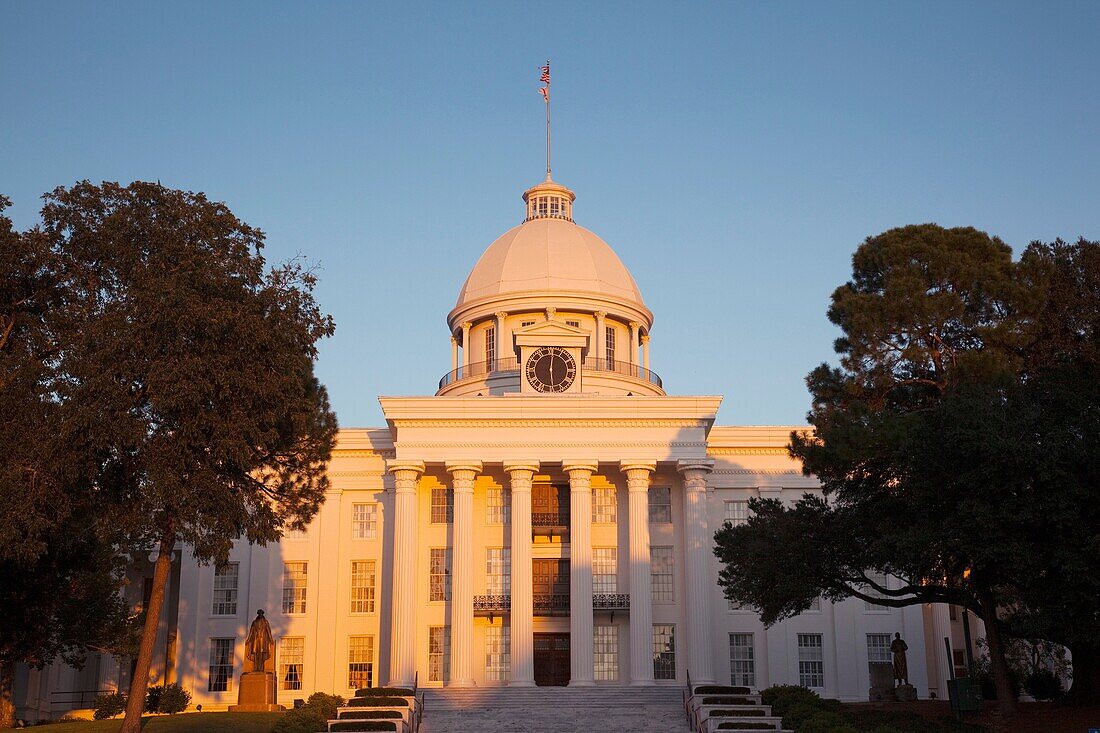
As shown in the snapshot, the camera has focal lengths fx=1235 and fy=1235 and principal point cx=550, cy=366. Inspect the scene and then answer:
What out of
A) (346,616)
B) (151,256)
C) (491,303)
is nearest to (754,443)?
(491,303)

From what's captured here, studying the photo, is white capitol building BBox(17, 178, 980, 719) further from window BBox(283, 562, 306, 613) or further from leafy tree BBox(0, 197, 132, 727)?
leafy tree BBox(0, 197, 132, 727)

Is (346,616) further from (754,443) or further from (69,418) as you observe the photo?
(69,418)

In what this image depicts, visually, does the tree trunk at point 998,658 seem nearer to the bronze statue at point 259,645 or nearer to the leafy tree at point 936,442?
the leafy tree at point 936,442

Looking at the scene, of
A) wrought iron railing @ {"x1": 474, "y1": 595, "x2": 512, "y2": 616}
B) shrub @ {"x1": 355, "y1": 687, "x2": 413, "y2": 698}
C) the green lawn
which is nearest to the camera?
the green lawn

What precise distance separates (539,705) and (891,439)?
59.8 feet

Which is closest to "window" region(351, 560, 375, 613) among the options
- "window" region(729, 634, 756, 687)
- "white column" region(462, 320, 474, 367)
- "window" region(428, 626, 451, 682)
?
"window" region(428, 626, 451, 682)

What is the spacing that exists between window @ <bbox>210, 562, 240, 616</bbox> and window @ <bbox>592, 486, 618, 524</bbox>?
49.8ft

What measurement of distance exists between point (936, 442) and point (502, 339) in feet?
109

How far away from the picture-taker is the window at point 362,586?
168ft

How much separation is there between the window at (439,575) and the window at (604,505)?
6308 millimetres

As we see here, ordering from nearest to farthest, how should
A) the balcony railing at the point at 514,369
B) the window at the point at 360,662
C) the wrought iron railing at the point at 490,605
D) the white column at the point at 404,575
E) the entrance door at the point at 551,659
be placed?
the white column at the point at 404,575
the wrought iron railing at the point at 490,605
the entrance door at the point at 551,659
the window at the point at 360,662
the balcony railing at the point at 514,369

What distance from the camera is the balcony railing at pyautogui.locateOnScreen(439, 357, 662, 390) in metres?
57.8

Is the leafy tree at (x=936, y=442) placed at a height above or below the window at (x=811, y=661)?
above

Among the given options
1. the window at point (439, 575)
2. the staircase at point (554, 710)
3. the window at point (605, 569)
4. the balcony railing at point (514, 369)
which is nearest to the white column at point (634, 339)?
the balcony railing at point (514, 369)
